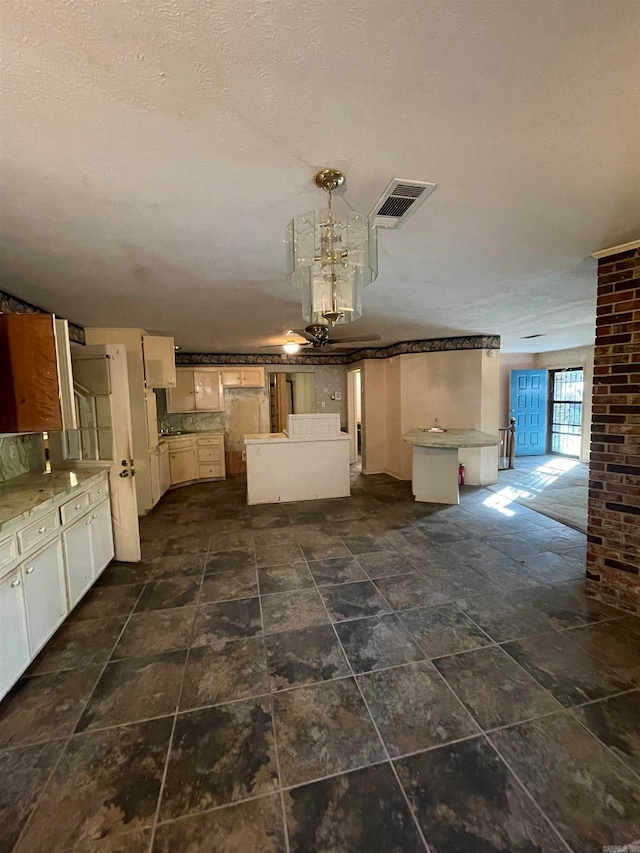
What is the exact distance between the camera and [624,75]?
1016 mm

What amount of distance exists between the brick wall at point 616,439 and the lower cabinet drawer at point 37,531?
3589mm

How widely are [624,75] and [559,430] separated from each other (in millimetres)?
8264

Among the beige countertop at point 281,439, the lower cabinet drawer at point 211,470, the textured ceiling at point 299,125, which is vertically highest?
the textured ceiling at point 299,125

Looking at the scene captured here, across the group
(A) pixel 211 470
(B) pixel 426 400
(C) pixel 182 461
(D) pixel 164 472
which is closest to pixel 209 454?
(A) pixel 211 470

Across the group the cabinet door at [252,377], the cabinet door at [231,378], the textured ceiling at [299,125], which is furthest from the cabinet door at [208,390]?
the textured ceiling at [299,125]

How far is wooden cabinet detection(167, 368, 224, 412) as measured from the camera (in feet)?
20.3

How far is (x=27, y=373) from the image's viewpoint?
225 centimetres

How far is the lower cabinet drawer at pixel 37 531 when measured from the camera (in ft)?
6.15

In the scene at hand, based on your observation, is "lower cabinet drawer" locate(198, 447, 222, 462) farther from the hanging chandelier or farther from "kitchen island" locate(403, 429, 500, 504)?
the hanging chandelier

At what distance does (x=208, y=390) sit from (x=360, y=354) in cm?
289

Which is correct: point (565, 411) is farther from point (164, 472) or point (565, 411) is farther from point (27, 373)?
point (27, 373)

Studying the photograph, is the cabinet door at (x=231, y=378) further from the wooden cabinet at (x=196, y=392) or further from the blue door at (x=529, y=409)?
the blue door at (x=529, y=409)

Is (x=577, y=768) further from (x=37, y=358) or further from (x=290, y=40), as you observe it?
(x=37, y=358)

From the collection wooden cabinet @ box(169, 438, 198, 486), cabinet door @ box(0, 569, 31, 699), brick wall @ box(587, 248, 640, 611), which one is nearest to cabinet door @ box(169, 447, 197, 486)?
wooden cabinet @ box(169, 438, 198, 486)
